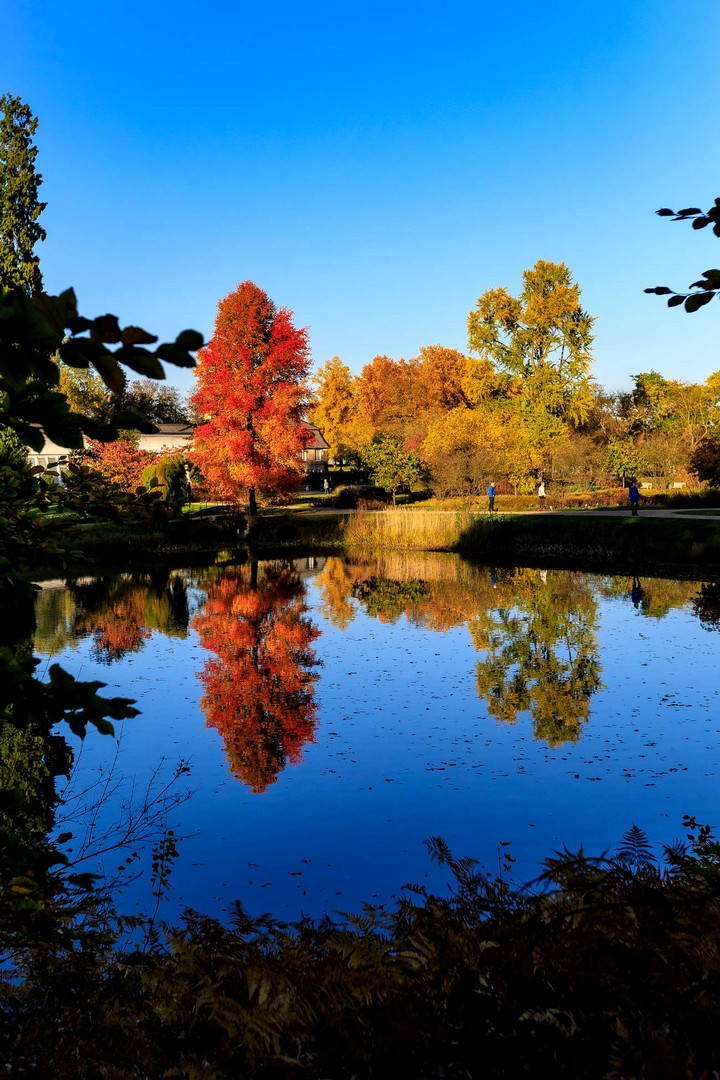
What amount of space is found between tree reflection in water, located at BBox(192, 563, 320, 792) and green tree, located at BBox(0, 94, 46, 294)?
923 centimetres

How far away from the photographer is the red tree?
96.4 ft

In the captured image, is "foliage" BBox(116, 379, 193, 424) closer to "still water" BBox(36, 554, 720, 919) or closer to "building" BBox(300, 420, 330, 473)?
"building" BBox(300, 420, 330, 473)

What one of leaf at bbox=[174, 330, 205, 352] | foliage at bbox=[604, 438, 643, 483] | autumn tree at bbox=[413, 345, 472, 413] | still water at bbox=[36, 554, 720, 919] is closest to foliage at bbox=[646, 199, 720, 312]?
leaf at bbox=[174, 330, 205, 352]

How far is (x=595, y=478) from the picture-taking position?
146ft

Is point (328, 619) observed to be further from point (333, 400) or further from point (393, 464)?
point (333, 400)

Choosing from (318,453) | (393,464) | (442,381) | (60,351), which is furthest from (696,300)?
(318,453)

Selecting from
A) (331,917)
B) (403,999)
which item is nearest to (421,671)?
(331,917)

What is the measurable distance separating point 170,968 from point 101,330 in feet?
11.3

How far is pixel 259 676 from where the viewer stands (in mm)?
11641

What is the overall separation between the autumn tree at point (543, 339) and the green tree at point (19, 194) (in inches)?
1228

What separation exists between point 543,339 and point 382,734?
41.9 m

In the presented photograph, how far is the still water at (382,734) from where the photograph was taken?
6.08 meters

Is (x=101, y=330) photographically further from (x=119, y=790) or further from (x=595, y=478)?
(x=595, y=478)

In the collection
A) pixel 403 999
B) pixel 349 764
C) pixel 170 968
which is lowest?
pixel 349 764
